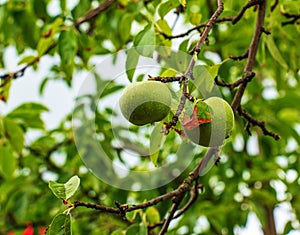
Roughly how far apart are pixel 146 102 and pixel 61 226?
0.98ft

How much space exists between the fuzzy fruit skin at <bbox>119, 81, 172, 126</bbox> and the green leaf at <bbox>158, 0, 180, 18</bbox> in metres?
0.59

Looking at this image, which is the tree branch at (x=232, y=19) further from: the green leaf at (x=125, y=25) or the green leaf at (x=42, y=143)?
the green leaf at (x=42, y=143)

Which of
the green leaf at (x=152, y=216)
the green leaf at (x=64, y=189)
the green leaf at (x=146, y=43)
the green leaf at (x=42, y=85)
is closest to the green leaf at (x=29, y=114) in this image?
the green leaf at (x=42, y=85)

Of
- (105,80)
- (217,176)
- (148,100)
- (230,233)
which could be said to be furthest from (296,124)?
(148,100)

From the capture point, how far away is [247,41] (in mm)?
2127

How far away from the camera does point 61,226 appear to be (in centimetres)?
100

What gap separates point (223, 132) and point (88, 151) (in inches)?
58.4

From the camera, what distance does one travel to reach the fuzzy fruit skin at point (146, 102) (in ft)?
3.03

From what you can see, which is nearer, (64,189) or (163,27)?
(64,189)

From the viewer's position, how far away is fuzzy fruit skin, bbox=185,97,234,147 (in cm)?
99

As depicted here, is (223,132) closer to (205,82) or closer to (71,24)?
(205,82)

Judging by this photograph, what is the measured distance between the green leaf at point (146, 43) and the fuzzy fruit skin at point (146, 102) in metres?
0.44

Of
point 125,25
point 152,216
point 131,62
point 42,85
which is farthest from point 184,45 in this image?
point 42,85

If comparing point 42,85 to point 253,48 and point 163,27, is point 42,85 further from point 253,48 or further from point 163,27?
point 253,48
